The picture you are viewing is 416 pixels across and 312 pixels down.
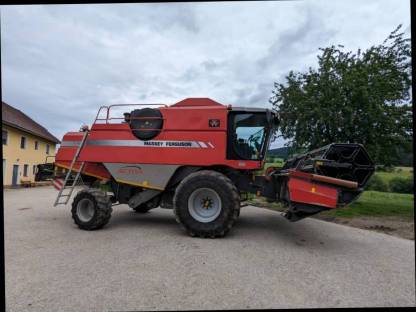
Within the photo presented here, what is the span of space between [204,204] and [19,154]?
21.0 metres

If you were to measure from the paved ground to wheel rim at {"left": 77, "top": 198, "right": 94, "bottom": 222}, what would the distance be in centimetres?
29

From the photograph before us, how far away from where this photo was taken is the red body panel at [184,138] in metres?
6.02

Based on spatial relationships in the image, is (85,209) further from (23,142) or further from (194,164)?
(23,142)

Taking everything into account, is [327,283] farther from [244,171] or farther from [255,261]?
[244,171]

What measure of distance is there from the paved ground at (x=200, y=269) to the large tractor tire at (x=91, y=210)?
0.71 feet

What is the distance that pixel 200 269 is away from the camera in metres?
3.91

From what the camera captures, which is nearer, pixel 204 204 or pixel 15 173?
pixel 204 204

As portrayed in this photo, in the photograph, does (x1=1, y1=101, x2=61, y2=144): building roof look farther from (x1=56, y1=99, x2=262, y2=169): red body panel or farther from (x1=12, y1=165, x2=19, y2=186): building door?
(x1=56, y1=99, x2=262, y2=169): red body panel

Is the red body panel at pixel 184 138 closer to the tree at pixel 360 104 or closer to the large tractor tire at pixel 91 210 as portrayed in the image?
the large tractor tire at pixel 91 210

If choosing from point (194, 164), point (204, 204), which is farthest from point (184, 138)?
point (204, 204)

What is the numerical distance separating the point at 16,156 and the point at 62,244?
64.7 ft

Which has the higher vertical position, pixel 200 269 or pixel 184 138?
pixel 184 138

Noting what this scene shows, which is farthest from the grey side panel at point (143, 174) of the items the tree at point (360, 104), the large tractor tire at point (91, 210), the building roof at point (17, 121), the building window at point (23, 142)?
the building window at point (23, 142)

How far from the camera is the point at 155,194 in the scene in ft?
21.2
